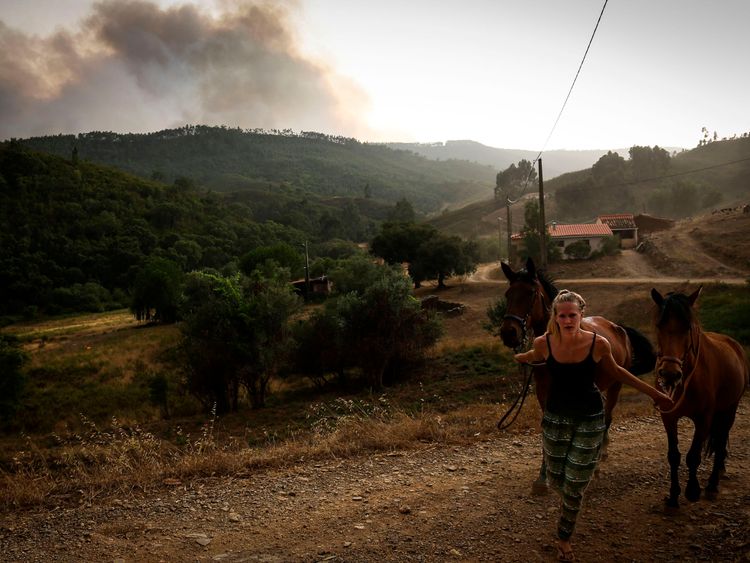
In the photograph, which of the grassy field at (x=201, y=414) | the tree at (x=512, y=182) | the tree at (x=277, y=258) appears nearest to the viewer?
the grassy field at (x=201, y=414)

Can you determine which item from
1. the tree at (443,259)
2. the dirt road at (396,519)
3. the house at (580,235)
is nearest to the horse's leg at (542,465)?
the dirt road at (396,519)

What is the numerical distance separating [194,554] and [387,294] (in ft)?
59.9

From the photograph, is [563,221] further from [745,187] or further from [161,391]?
[161,391]

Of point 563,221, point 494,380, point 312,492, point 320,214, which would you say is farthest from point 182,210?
point 312,492

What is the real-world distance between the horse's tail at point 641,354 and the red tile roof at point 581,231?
173 ft

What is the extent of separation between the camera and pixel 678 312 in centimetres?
448

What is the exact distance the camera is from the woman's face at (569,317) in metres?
3.80

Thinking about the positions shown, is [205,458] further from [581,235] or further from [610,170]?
[610,170]

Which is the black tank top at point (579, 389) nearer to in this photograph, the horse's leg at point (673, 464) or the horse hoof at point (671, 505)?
the horse's leg at point (673, 464)

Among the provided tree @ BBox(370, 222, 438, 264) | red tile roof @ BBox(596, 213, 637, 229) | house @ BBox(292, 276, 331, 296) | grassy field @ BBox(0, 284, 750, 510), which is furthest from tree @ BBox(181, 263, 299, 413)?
red tile roof @ BBox(596, 213, 637, 229)

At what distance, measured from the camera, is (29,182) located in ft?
328

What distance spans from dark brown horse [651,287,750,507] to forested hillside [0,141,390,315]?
62.4 meters

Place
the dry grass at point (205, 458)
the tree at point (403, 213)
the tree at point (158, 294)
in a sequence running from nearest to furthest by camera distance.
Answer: the dry grass at point (205, 458) < the tree at point (158, 294) < the tree at point (403, 213)

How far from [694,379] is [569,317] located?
2072 millimetres
